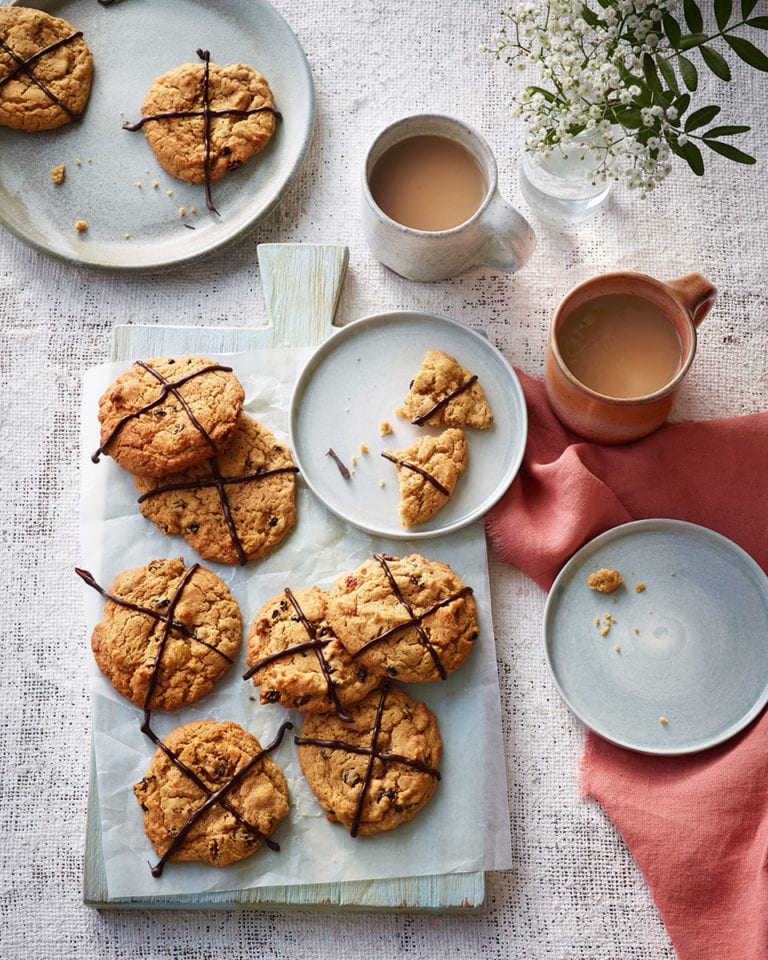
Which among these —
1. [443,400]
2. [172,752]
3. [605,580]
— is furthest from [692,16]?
[172,752]

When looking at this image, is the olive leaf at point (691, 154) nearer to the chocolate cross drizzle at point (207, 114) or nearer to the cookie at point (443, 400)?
the cookie at point (443, 400)

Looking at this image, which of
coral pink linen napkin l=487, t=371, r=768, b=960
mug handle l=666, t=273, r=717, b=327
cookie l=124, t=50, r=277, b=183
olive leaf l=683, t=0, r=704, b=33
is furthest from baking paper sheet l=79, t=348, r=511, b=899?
olive leaf l=683, t=0, r=704, b=33

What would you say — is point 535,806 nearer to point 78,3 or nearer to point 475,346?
point 475,346

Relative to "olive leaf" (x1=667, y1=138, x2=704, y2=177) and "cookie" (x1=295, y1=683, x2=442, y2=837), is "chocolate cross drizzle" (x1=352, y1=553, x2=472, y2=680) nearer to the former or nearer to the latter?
"cookie" (x1=295, y1=683, x2=442, y2=837)

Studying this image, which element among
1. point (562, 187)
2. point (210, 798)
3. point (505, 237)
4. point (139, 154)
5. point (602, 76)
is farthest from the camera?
point (139, 154)

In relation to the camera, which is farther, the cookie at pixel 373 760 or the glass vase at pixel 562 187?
the glass vase at pixel 562 187

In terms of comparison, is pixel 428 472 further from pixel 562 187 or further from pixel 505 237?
pixel 562 187

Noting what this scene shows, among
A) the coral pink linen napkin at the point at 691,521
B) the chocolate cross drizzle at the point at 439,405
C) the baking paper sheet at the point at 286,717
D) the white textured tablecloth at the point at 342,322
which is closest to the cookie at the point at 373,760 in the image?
the baking paper sheet at the point at 286,717
